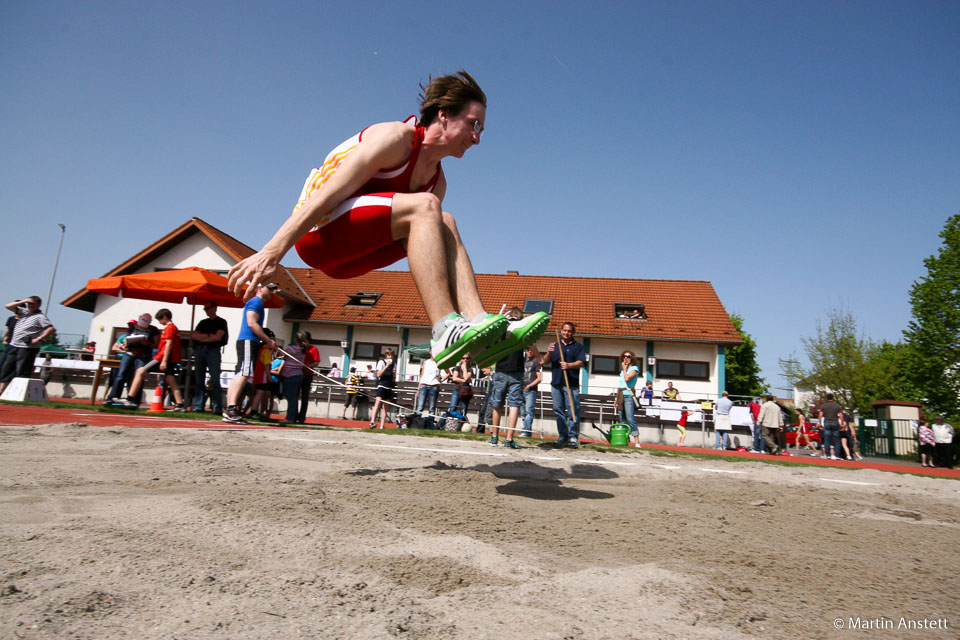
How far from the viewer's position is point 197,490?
2.13m

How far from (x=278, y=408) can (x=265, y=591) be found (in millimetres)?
15094

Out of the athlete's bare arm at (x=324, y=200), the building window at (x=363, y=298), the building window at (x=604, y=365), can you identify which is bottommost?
the athlete's bare arm at (x=324, y=200)

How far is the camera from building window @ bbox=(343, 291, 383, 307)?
25.4m

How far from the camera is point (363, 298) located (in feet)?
84.6

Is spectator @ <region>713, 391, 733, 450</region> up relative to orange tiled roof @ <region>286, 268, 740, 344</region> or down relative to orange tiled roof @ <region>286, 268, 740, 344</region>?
down

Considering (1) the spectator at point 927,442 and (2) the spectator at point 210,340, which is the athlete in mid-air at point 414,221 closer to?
(2) the spectator at point 210,340

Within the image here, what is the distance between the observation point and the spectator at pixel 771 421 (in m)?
13.5

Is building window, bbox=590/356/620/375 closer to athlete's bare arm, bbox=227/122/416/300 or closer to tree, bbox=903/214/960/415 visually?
tree, bbox=903/214/960/415

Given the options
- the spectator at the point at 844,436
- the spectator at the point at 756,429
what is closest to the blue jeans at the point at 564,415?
the spectator at the point at 756,429

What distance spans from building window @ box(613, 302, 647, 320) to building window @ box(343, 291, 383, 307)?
11.3 metres

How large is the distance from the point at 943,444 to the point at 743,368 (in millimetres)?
41355

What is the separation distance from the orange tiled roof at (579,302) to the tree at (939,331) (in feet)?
32.7

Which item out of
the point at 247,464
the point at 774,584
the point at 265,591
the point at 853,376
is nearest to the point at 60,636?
the point at 265,591

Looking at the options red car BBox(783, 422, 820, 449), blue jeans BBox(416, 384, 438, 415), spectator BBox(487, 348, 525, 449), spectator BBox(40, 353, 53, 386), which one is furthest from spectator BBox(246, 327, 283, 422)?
red car BBox(783, 422, 820, 449)
